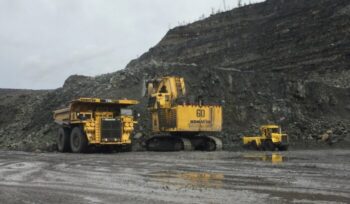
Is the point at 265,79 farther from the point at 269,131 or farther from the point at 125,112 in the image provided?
the point at 125,112

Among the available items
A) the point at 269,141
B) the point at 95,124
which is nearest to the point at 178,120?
the point at 95,124

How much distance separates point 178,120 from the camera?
24.6 metres

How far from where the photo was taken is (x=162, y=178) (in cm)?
1176

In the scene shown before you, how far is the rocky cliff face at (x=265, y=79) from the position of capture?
102 ft

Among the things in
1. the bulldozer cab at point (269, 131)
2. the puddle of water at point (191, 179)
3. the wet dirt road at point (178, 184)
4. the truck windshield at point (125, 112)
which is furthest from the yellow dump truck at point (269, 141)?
the puddle of water at point (191, 179)

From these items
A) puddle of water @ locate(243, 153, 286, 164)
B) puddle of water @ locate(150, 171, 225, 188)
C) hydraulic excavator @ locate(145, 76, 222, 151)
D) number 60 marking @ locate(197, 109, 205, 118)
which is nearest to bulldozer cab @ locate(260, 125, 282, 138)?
hydraulic excavator @ locate(145, 76, 222, 151)

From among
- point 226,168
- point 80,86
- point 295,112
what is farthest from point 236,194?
point 80,86

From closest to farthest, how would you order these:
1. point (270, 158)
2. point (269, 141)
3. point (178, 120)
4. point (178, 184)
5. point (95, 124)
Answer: point (178, 184)
point (270, 158)
point (95, 124)
point (178, 120)
point (269, 141)

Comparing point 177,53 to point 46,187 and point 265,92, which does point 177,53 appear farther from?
point 46,187

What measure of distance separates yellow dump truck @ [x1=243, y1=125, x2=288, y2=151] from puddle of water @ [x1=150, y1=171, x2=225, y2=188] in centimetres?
1377

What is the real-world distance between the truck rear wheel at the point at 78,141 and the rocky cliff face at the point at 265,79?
3.65m

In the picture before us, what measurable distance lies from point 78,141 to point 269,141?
919cm

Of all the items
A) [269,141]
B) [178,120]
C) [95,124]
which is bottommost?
[269,141]

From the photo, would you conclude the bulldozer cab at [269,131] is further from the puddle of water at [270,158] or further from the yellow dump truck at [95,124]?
the yellow dump truck at [95,124]
